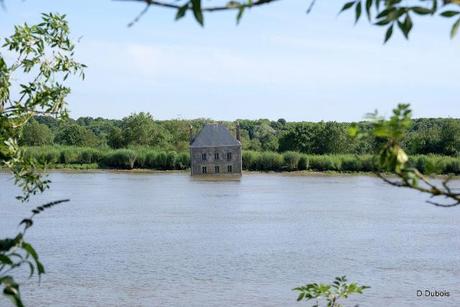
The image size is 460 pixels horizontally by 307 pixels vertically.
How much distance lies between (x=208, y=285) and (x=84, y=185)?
3476cm

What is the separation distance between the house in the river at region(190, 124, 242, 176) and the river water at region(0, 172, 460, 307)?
2627 centimetres

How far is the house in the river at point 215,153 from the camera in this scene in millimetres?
65750

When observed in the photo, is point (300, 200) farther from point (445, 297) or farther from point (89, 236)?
point (445, 297)

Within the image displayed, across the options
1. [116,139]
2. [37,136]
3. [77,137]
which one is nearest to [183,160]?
[116,139]

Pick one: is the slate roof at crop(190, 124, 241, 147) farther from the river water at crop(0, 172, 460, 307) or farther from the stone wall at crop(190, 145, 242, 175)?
the river water at crop(0, 172, 460, 307)

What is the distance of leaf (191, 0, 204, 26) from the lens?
1345mm

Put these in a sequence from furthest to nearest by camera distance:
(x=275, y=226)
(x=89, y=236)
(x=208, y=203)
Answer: (x=208, y=203) < (x=275, y=226) < (x=89, y=236)

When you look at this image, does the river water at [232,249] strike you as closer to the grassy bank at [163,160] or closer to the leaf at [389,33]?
the leaf at [389,33]

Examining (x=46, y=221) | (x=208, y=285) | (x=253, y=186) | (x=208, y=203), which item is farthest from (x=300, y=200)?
(x=208, y=285)

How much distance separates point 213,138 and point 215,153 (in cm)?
136

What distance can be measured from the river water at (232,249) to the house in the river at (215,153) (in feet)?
86.2

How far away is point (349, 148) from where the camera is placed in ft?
242

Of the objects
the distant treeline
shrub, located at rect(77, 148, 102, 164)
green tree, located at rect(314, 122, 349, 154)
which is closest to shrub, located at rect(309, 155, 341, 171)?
the distant treeline

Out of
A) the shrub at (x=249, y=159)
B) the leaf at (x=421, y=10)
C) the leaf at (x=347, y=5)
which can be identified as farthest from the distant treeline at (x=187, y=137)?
the leaf at (x=421, y=10)
